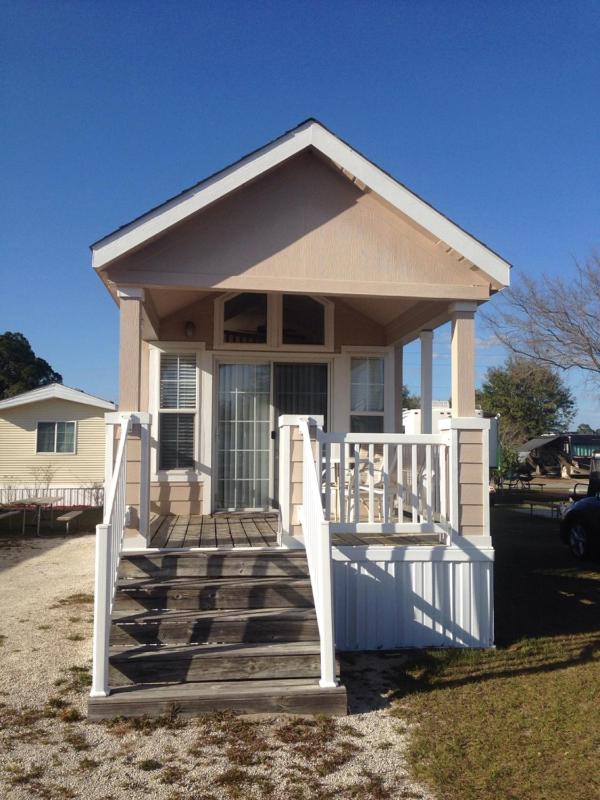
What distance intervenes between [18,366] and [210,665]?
45.2 metres

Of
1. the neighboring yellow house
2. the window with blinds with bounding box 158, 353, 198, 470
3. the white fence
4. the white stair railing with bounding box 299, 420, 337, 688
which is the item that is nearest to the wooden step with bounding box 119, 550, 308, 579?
the white stair railing with bounding box 299, 420, 337, 688

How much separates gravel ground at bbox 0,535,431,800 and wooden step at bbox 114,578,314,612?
70cm

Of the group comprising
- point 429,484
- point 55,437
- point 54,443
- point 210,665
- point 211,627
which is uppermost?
point 55,437

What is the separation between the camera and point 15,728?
4.30m

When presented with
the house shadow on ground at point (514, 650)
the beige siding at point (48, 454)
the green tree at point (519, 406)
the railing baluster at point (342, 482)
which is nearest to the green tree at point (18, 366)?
the beige siding at point (48, 454)

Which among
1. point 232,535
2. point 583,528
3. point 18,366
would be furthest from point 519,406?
point 232,535

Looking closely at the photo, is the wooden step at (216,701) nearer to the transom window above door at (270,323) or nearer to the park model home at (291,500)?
the park model home at (291,500)

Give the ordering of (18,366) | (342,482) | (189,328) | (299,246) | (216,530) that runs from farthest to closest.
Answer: (18,366), (189,328), (216,530), (299,246), (342,482)

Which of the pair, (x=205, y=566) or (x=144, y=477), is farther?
(x=144, y=477)

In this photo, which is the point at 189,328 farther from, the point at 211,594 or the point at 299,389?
the point at 211,594

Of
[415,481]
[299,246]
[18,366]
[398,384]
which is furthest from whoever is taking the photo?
[18,366]

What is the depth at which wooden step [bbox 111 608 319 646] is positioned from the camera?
16.3 feet

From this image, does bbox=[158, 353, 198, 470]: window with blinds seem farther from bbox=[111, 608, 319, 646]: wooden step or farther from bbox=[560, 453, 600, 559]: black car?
bbox=[560, 453, 600, 559]: black car

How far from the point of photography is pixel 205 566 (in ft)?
18.3
